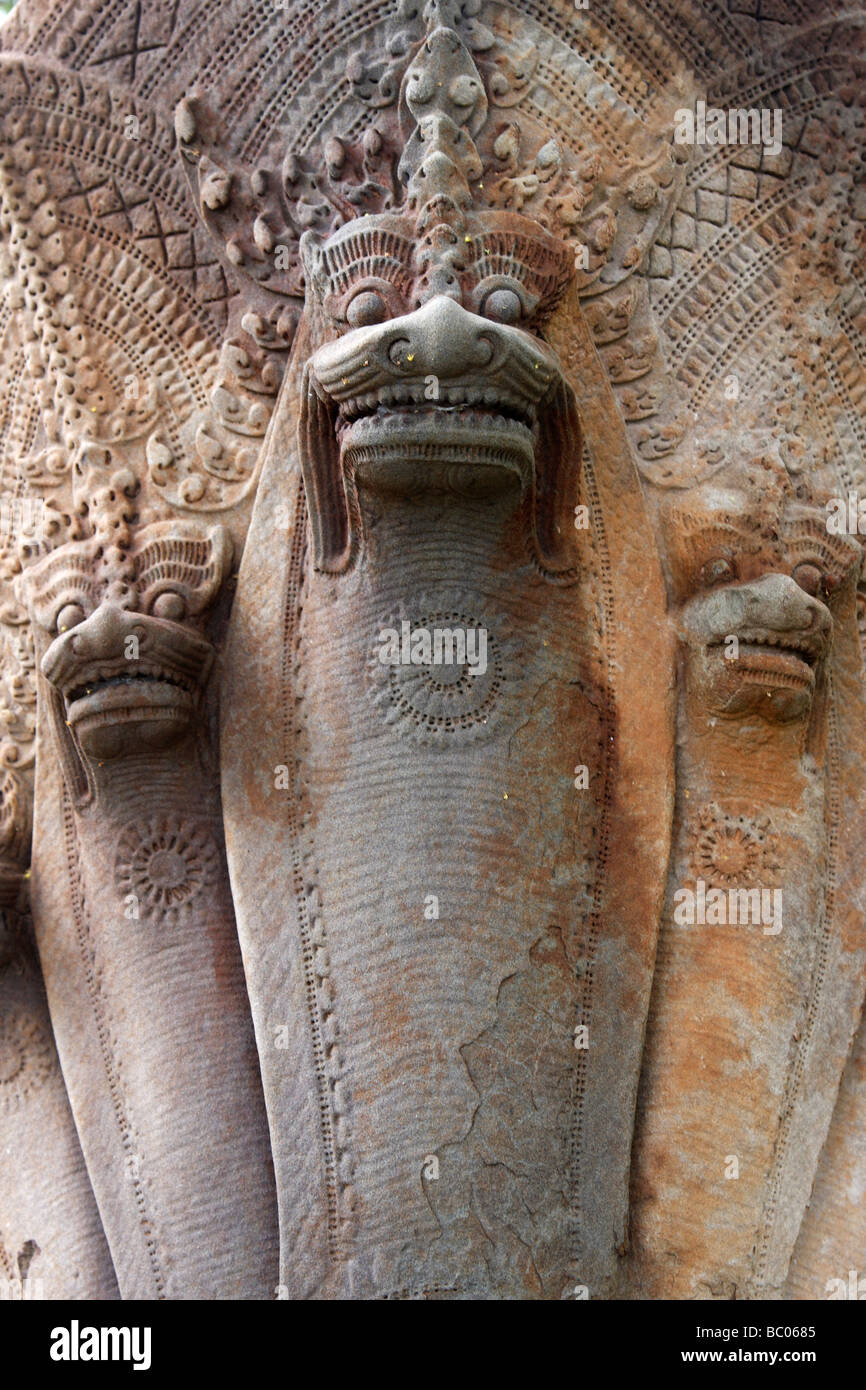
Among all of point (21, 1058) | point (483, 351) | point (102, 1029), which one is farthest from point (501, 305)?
point (21, 1058)

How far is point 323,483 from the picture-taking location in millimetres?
3893

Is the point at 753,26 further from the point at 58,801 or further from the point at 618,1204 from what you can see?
the point at 618,1204

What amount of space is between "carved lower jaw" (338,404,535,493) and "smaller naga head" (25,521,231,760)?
0.50m

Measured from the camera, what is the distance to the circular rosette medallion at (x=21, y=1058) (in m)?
4.21

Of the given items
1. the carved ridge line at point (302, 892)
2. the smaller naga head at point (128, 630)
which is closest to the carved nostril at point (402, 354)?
the carved ridge line at point (302, 892)

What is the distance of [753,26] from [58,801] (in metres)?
2.51

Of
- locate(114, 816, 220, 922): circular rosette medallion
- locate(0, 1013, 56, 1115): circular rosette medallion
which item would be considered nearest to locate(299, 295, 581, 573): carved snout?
locate(114, 816, 220, 922): circular rosette medallion

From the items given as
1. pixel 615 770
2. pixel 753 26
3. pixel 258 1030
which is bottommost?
pixel 258 1030

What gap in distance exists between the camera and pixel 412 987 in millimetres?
3725

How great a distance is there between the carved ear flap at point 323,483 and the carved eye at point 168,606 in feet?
1.06

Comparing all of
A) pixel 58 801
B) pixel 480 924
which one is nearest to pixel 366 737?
pixel 480 924

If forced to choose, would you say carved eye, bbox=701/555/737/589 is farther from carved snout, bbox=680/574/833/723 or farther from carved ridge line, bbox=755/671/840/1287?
carved ridge line, bbox=755/671/840/1287

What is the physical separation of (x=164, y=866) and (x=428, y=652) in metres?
0.79

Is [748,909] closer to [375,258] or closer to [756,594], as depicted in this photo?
[756,594]
